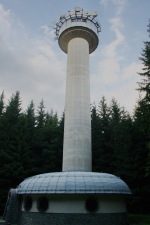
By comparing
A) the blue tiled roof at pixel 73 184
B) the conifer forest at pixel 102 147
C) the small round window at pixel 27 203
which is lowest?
the small round window at pixel 27 203

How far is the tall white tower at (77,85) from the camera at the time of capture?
23.6 m

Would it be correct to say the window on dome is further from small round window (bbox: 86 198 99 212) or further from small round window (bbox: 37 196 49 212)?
small round window (bbox: 37 196 49 212)

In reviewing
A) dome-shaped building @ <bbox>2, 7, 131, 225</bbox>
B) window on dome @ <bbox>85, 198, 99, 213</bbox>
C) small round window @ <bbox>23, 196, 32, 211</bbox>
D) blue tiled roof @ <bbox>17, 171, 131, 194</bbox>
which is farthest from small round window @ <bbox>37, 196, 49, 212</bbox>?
window on dome @ <bbox>85, 198, 99, 213</bbox>

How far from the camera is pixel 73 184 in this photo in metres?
16.3

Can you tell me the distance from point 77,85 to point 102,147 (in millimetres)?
15743

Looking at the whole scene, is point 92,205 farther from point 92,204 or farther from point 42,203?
point 42,203

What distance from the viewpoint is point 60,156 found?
120 feet

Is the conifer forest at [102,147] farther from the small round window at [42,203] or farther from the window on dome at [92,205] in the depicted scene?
the small round window at [42,203]

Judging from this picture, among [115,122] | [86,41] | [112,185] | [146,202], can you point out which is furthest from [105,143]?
[112,185]

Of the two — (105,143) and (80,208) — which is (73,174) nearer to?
(80,208)

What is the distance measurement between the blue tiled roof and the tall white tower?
546cm

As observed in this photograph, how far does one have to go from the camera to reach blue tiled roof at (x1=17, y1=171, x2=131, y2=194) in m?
16.0

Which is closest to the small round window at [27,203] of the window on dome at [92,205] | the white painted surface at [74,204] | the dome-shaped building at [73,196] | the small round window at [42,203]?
the dome-shaped building at [73,196]

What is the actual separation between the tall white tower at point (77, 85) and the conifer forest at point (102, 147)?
6.29 metres
